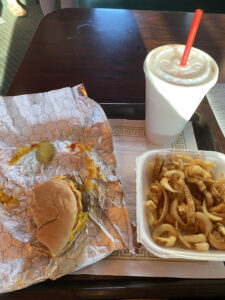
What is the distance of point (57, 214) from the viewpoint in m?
0.81

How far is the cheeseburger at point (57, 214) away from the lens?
77 cm

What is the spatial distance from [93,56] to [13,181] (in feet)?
2.55

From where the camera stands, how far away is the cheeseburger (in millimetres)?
770

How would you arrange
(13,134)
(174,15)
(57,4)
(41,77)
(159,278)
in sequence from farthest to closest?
(57,4) < (174,15) < (41,77) < (13,134) < (159,278)

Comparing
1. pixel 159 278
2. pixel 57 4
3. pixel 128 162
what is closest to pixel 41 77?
pixel 128 162

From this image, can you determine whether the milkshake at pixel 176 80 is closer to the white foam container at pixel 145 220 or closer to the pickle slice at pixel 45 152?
the white foam container at pixel 145 220

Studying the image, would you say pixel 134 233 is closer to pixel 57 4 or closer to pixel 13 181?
pixel 13 181

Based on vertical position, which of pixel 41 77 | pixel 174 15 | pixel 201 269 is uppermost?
pixel 174 15

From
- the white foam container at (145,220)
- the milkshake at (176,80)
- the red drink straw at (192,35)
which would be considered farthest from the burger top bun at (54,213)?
the red drink straw at (192,35)

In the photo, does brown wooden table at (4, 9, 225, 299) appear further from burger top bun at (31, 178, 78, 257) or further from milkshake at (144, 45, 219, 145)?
milkshake at (144, 45, 219, 145)

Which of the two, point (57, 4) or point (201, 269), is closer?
point (201, 269)

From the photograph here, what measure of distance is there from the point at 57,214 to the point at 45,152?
0.29 metres

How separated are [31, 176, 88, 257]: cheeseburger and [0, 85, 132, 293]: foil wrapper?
0.10ft

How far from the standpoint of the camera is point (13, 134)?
40.8 inches
